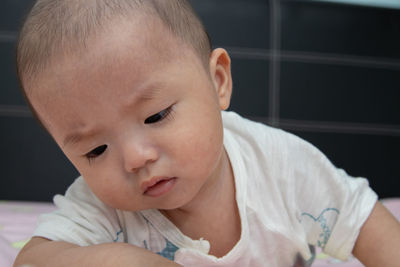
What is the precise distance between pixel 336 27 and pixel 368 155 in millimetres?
510

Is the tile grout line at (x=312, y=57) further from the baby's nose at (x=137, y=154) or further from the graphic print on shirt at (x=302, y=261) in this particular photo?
the baby's nose at (x=137, y=154)

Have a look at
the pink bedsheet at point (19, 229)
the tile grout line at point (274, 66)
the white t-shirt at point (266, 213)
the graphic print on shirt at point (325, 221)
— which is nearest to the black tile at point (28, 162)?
the pink bedsheet at point (19, 229)

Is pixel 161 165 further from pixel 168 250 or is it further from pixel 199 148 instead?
pixel 168 250

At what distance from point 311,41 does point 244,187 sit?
118 cm

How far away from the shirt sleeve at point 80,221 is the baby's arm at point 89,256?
1.1 inches

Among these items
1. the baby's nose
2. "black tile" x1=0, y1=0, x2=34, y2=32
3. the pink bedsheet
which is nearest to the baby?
the baby's nose

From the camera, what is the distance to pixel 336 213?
0.79 meters

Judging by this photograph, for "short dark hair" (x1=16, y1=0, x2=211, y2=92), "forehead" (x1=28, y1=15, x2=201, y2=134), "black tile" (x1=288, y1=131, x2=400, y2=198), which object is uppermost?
"short dark hair" (x1=16, y1=0, x2=211, y2=92)

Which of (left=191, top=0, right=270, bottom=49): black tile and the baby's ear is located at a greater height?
the baby's ear

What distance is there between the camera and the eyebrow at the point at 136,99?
0.55 metres

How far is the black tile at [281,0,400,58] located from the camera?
1.78 m

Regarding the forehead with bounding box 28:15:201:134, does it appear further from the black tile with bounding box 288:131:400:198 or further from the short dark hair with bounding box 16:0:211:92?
the black tile with bounding box 288:131:400:198

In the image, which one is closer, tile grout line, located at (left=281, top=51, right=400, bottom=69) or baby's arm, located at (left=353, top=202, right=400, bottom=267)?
baby's arm, located at (left=353, top=202, right=400, bottom=267)

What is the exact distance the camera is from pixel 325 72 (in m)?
1.78
